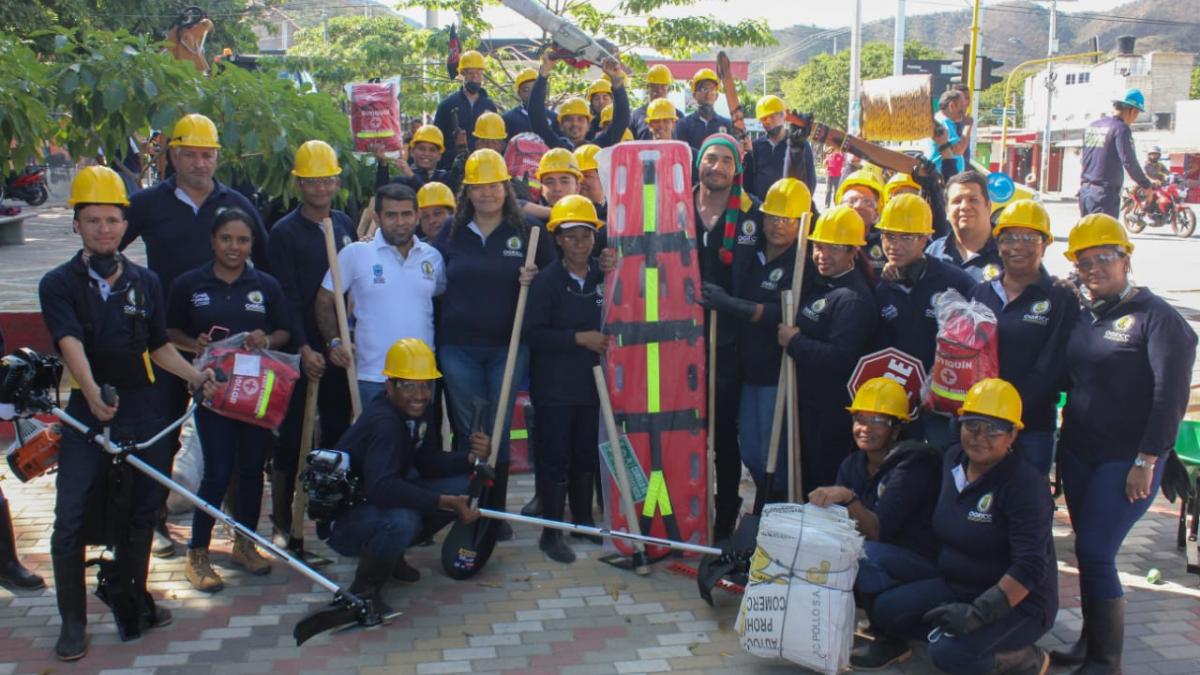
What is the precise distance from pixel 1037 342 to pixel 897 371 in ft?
2.22

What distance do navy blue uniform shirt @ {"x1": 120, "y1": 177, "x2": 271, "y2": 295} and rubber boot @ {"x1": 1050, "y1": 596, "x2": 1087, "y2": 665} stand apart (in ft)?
15.0

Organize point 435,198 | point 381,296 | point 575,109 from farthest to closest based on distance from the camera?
1. point 575,109
2. point 435,198
3. point 381,296

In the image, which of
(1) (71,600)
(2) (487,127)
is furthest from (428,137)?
(1) (71,600)

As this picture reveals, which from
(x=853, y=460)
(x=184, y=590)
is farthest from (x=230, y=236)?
(x=853, y=460)

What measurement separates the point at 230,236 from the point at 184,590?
5.95ft

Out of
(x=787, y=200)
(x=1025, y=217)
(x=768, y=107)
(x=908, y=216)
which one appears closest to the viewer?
(x=1025, y=217)

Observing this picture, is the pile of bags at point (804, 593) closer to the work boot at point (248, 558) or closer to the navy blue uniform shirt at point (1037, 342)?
the navy blue uniform shirt at point (1037, 342)

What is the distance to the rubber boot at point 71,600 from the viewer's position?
4.95 m

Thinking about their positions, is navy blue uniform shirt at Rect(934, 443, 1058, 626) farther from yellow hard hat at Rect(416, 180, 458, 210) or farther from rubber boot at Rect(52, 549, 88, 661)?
rubber boot at Rect(52, 549, 88, 661)

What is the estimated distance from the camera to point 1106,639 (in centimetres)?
486

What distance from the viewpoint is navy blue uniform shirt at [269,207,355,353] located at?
6.22 m

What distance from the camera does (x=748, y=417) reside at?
6.18m

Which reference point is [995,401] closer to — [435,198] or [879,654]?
[879,654]

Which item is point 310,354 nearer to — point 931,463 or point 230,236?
point 230,236
